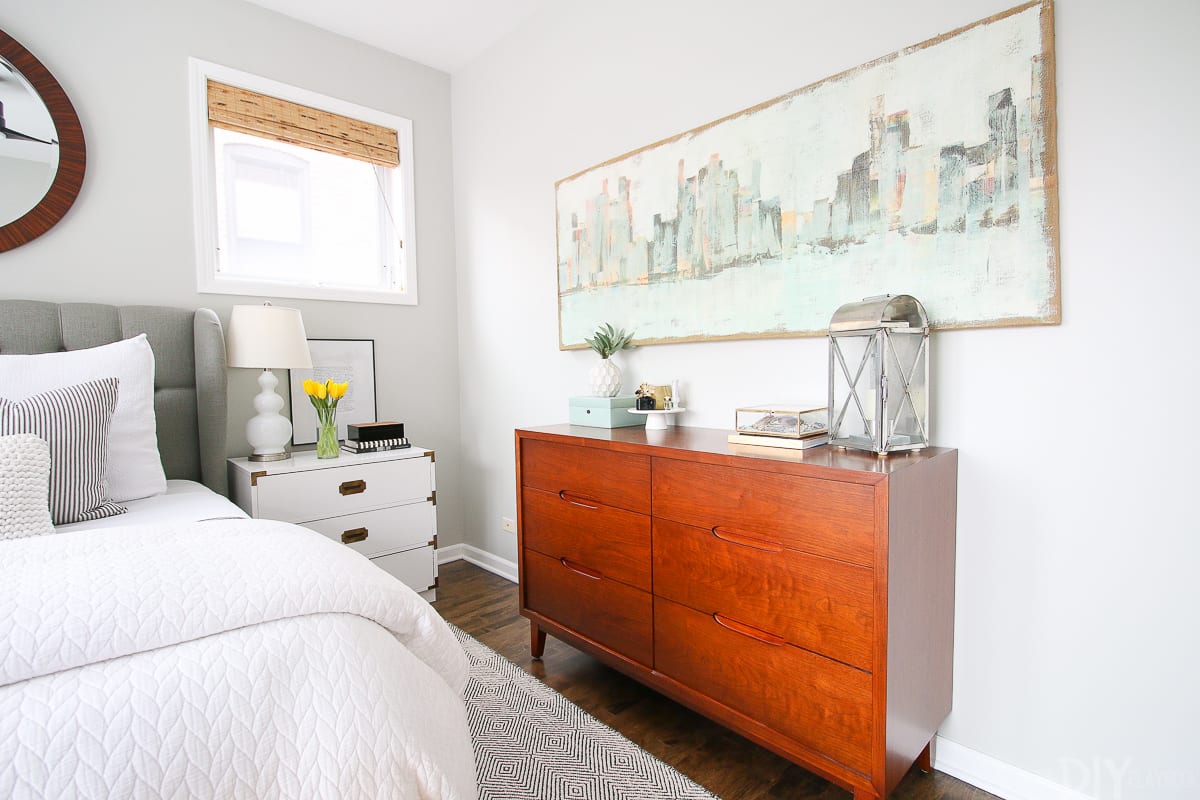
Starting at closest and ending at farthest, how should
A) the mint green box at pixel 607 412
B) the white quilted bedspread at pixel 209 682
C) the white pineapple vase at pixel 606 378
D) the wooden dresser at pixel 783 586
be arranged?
the white quilted bedspread at pixel 209 682, the wooden dresser at pixel 783 586, the mint green box at pixel 607 412, the white pineapple vase at pixel 606 378

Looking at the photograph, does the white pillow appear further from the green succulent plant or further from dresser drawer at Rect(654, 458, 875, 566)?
dresser drawer at Rect(654, 458, 875, 566)

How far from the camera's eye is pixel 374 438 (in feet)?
8.91

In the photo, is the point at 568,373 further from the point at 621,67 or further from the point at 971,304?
the point at 971,304

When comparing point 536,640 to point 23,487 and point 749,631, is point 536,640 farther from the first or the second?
point 23,487

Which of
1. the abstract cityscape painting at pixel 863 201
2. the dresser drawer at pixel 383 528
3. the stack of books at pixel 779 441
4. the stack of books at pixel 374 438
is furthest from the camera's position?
the stack of books at pixel 374 438

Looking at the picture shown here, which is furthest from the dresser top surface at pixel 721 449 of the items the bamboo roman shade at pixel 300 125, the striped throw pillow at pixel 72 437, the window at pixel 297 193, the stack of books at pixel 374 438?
the bamboo roman shade at pixel 300 125

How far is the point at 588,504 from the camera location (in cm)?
188

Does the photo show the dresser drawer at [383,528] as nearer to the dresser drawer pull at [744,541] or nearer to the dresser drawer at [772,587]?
the dresser drawer at [772,587]

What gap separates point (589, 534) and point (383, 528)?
1182 millimetres

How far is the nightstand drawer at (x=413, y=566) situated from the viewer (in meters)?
2.62

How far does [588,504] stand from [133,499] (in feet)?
4.72

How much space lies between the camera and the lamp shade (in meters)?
2.33

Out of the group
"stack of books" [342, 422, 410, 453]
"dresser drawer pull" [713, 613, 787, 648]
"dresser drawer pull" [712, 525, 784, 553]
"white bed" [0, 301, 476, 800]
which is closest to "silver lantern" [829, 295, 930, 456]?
"dresser drawer pull" [712, 525, 784, 553]

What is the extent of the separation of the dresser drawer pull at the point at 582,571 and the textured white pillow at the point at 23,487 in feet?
4.43
